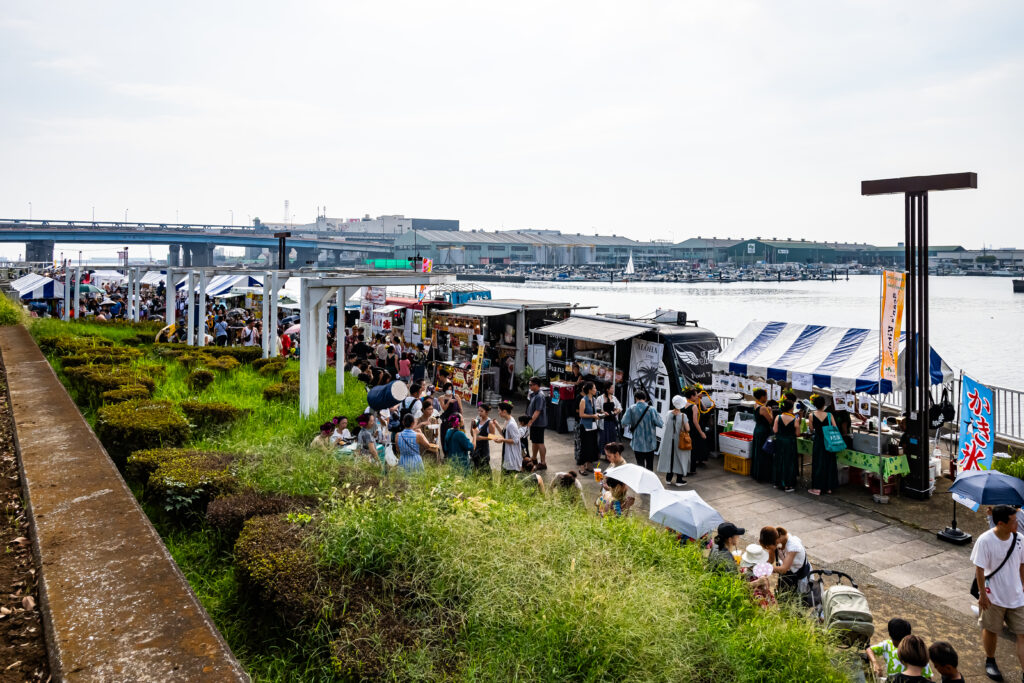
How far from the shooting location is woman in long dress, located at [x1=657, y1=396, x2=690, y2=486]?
38.8 feet

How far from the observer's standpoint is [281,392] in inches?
511

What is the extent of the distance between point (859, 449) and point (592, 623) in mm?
8675

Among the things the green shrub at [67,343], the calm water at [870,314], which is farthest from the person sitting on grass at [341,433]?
the calm water at [870,314]

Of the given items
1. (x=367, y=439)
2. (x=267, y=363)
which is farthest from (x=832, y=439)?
(x=267, y=363)

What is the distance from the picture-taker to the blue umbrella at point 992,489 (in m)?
7.62

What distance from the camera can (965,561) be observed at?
353 inches

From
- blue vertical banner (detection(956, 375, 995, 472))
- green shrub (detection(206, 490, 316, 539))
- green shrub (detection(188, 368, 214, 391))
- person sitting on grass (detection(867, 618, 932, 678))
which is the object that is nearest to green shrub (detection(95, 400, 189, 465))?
green shrub (detection(206, 490, 316, 539))

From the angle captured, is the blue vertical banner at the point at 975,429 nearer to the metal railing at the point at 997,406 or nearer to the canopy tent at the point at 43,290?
the metal railing at the point at 997,406

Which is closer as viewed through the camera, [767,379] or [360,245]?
[767,379]

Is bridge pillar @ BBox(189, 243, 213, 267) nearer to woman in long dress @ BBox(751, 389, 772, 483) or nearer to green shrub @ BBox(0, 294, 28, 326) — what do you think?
green shrub @ BBox(0, 294, 28, 326)

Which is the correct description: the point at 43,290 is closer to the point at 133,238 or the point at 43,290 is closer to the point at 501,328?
the point at 501,328

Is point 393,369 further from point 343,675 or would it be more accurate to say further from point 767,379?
point 343,675

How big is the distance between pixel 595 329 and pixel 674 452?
4.54 metres

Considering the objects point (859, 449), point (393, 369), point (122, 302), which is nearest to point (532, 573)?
point (859, 449)
